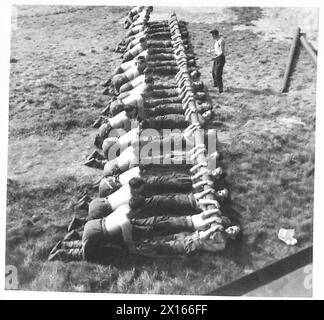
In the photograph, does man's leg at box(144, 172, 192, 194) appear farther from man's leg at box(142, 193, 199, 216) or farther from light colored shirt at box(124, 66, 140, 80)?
light colored shirt at box(124, 66, 140, 80)

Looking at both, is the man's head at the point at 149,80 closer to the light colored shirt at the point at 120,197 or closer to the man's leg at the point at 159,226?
the light colored shirt at the point at 120,197

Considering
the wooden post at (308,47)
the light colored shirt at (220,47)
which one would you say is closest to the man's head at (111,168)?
the light colored shirt at (220,47)

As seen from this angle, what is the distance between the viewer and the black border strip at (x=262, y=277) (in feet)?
23.0

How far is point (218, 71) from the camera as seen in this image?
992 centimetres

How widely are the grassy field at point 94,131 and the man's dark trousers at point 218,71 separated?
17 cm

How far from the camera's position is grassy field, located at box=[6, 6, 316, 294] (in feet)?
23.1

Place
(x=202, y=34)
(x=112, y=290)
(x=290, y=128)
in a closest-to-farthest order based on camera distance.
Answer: (x=112, y=290) → (x=290, y=128) → (x=202, y=34)

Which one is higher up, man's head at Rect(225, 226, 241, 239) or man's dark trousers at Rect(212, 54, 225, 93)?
man's dark trousers at Rect(212, 54, 225, 93)

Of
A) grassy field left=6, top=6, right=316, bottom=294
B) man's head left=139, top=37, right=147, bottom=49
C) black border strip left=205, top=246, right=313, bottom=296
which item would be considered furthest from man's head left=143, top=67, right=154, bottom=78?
black border strip left=205, top=246, right=313, bottom=296

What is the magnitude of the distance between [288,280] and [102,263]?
279cm

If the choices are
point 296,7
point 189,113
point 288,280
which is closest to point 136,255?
point 288,280

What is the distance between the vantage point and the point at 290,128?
902 cm

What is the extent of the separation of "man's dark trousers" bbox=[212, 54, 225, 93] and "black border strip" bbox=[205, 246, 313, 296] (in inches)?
160

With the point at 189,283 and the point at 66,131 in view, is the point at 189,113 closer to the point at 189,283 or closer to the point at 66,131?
the point at 66,131
